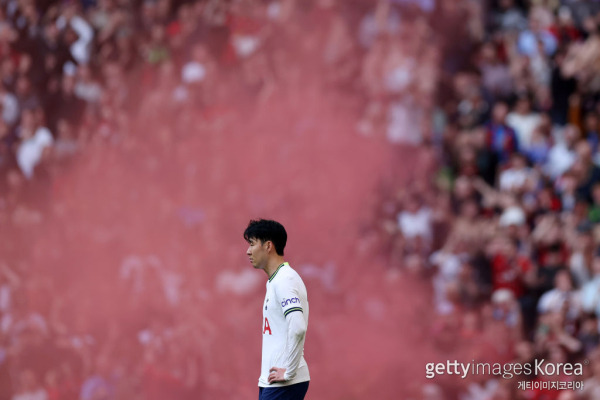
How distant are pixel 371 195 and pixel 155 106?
2.66 meters

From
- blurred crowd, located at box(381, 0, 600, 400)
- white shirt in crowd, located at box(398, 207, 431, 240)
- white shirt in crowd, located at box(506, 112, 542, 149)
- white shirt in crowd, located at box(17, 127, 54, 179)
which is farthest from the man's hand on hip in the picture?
white shirt in crowd, located at box(17, 127, 54, 179)

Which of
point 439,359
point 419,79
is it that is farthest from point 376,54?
point 439,359

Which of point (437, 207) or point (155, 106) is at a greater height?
point (155, 106)

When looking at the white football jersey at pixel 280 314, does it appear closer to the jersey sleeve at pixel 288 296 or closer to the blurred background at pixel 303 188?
the jersey sleeve at pixel 288 296

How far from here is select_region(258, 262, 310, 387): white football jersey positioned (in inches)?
143

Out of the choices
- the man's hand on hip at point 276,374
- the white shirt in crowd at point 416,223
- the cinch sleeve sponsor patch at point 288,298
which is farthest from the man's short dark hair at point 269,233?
the white shirt in crowd at point 416,223

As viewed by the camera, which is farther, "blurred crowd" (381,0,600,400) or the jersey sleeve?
"blurred crowd" (381,0,600,400)

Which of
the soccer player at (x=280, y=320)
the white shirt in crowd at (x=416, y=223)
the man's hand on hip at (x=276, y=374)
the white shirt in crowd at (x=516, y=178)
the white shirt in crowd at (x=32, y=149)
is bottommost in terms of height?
the man's hand on hip at (x=276, y=374)

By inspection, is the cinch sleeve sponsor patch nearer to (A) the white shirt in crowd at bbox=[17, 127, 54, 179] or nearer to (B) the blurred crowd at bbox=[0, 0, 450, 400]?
(B) the blurred crowd at bbox=[0, 0, 450, 400]

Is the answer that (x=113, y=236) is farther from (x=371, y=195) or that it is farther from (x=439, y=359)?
(x=439, y=359)

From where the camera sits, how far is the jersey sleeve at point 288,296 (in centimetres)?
360

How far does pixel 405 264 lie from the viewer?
328 inches

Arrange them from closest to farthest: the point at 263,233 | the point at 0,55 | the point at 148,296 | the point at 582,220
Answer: the point at 263,233, the point at 582,220, the point at 148,296, the point at 0,55

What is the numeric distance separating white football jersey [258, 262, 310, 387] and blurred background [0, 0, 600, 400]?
443 centimetres
